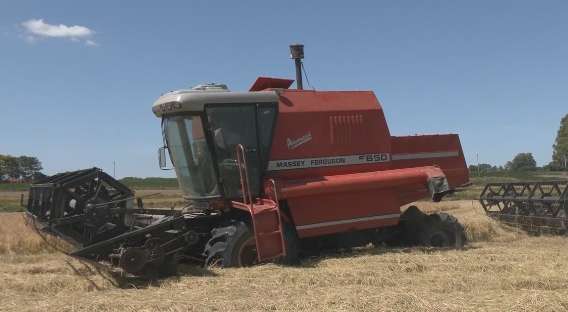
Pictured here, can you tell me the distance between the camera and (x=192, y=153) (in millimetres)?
8922

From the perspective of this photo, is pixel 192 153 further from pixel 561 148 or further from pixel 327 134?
pixel 561 148

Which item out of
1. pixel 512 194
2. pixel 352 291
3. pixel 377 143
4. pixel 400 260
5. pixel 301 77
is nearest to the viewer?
pixel 352 291

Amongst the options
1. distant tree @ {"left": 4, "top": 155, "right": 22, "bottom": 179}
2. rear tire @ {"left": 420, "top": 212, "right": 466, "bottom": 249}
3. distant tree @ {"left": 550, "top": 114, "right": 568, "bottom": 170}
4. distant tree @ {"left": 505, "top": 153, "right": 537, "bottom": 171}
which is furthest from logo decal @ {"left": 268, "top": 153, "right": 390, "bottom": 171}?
distant tree @ {"left": 505, "top": 153, "right": 537, "bottom": 171}

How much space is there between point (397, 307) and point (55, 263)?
5.07 metres

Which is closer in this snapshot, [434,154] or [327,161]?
[327,161]

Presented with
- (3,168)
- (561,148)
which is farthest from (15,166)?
(561,148)

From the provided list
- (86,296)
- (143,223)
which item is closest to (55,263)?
(143,223)

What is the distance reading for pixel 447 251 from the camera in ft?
30.1

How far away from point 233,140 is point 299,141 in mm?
1111

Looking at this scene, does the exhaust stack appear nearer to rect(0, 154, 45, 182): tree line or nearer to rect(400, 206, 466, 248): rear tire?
rect(400, 206, 466, 248): rear tire

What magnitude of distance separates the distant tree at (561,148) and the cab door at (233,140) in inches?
3368

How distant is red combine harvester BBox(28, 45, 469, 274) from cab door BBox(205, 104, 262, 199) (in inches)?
0.6

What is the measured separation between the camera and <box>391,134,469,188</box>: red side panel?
404 inches

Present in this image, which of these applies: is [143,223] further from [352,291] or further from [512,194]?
[512,194]
